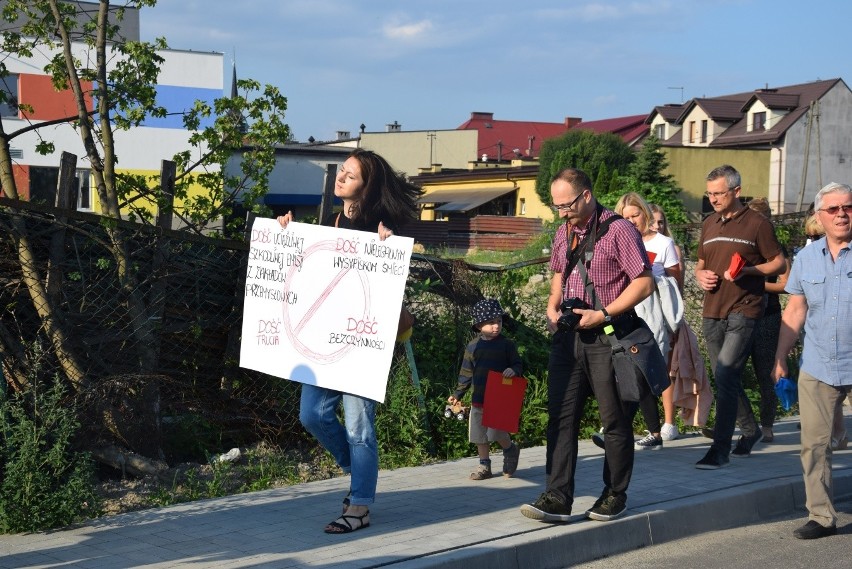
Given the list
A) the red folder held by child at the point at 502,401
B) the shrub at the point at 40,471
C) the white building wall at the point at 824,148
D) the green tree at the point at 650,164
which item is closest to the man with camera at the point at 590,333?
the red folder held by child at the point at 502,401

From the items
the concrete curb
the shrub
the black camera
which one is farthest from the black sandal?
the black camera

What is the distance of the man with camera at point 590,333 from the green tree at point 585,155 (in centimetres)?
4807

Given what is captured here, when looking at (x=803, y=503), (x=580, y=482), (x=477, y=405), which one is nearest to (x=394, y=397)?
(x=477, y=405)

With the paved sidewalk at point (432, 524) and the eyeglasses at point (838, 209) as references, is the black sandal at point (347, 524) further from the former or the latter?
the eyeglasses at point (838, 209)

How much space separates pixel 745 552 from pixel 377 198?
2.81 m

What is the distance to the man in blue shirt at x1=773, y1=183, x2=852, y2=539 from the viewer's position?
6.02m

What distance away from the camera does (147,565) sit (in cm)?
510

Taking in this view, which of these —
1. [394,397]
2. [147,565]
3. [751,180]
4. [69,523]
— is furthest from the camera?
[751,180]

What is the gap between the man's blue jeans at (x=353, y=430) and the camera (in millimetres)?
5781

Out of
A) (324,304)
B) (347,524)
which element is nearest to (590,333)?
(324,304)

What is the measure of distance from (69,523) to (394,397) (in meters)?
2.77

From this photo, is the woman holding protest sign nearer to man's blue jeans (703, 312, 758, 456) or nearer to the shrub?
the shrub

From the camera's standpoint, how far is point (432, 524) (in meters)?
5.94

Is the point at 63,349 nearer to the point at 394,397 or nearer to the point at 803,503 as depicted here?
the point at 394,397
